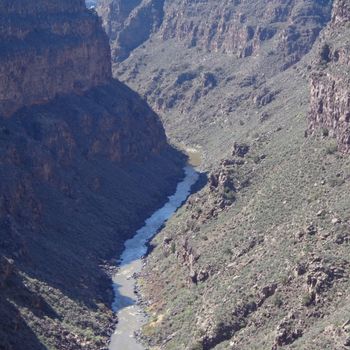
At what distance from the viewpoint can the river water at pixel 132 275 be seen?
296 feet

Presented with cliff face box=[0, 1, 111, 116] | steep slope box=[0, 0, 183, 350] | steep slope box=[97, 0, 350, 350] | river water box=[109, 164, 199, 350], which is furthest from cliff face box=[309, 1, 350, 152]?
cliff face box=[0, 1, 111, 116]

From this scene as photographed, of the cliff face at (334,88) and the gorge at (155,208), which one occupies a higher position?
the cliff face at (334,88)

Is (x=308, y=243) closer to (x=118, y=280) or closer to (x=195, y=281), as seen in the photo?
(x=195, y=281)

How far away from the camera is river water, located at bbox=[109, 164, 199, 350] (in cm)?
9019

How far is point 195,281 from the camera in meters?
93.8

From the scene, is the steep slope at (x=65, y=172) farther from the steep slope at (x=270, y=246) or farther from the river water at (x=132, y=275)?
the steep slope at (x=270, y=246)

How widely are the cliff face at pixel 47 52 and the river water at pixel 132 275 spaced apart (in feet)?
84.1

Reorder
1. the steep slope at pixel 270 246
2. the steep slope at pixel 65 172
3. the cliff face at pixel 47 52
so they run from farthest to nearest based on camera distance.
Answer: the cliff face at pixel 47 52 → the steep slope at pixel 65 172 → the steep slope at pixel 270 246

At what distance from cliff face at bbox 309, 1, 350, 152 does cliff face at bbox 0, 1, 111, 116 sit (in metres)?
44.8

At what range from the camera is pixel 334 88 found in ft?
338

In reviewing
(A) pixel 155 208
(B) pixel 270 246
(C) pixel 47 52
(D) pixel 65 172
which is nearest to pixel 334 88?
(B) pixel 270 246

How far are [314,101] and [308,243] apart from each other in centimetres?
3116

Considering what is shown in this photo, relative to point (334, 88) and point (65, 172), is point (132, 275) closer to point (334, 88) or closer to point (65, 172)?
point (65, 172)

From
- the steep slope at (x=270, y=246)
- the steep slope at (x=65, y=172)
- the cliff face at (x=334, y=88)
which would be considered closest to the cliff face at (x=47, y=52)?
the steep slope at (x=65, y=172)
